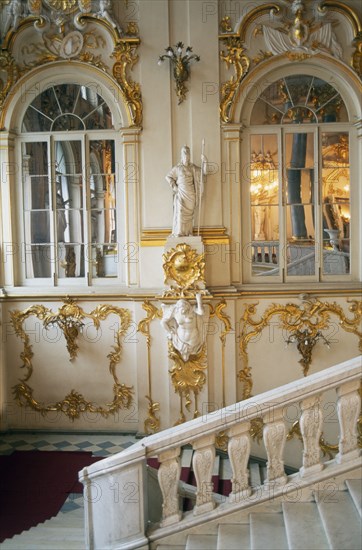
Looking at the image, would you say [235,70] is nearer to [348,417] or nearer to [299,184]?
[299,184]

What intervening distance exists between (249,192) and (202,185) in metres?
0.73

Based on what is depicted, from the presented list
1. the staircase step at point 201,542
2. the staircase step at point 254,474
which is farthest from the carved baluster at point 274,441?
the staircase step at point 254,474

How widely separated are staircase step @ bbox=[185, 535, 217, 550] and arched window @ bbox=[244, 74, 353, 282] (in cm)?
446

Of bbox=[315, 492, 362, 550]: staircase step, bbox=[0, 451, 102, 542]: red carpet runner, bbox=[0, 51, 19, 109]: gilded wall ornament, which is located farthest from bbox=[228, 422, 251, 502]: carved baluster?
bbox=[0, 51, 19, 109]: gilded wall ornament

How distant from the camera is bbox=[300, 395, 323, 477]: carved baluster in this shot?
398 centimetres

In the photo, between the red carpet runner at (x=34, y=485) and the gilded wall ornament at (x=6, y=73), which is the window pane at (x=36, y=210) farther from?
the red carpet runner at (x=34, y=485)

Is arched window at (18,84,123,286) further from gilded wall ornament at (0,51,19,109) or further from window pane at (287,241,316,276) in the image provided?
window pane at (287,241,316,276)

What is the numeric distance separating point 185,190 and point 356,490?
458 cm

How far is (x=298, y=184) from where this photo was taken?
820 cm

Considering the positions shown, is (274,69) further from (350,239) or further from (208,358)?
(208,358)

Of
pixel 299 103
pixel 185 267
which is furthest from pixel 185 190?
pixel 299 103

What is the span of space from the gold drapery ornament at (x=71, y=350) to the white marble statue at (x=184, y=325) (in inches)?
29.8

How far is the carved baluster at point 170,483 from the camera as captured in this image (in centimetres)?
418

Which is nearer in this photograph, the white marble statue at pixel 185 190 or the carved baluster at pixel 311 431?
the carved baluster at pixel 311 431
